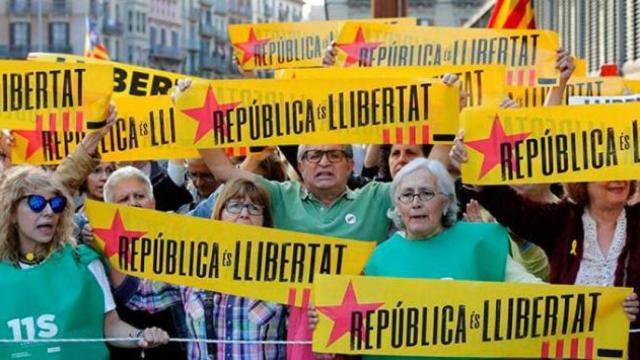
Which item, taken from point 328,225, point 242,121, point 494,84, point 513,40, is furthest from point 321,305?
point 513,40

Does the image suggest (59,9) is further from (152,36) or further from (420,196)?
(420,196)

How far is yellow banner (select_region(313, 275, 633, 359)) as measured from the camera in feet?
22.1

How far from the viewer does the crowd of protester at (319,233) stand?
6848 mm

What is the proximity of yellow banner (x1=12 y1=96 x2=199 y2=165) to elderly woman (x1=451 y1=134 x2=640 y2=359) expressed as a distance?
2.30 m

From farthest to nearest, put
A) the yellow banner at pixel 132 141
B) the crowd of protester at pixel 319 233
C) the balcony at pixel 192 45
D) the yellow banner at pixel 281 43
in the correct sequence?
the balcony at pixel 192 45 → the yellow banner at pixel 281 43 → the yellow banner at pixel 132 141 → the crowd of protester at pixel 319 233

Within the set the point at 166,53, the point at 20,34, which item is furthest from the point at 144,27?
the point at 20,34

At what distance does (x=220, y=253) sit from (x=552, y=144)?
1534 millimetres

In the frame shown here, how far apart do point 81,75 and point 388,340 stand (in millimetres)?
2154

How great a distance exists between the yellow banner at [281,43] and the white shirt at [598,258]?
4616 millimetres

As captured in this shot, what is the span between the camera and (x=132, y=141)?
29.5 ft

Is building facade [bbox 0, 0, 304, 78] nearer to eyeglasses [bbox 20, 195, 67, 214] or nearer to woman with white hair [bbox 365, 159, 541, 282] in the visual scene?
eyeglasses [bbox 20, 195, 67, 214]

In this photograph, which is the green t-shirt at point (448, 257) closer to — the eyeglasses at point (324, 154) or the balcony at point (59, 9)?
the eyeglasses at point (324, 154)

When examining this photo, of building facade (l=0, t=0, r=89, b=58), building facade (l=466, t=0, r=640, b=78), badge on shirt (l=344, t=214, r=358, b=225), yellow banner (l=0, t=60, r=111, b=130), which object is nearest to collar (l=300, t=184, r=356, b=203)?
badge on shirt (l=344, t=214, r=358, b=225)

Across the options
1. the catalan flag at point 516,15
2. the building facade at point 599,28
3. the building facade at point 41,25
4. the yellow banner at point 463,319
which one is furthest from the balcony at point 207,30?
the yellow banner at point 463,319
